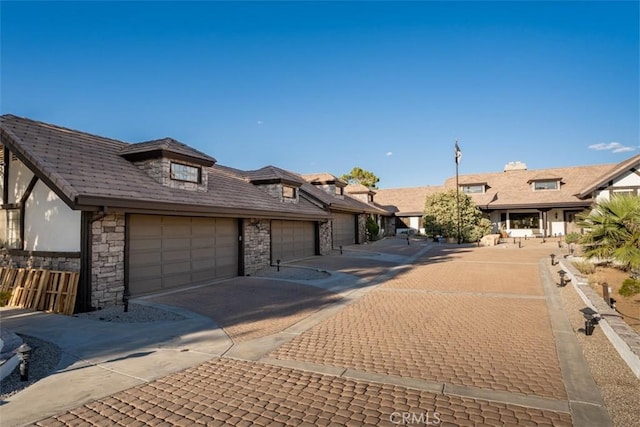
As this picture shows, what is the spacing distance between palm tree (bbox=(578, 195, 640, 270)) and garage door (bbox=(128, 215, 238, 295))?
536 inches

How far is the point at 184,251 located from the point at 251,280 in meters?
2.92

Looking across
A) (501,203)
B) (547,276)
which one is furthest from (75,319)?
(501,203)

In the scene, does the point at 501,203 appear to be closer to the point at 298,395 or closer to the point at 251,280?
the point at 251,280

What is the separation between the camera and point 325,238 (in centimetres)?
2439

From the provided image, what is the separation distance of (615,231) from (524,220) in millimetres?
26279

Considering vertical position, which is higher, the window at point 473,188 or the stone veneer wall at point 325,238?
the window at point 473,188

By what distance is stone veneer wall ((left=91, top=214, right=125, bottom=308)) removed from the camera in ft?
31.5

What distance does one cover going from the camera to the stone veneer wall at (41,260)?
9766 mm

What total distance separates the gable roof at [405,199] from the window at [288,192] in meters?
21.7

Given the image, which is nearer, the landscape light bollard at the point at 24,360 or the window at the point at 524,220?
the landscape light bollard at the point at 24,360

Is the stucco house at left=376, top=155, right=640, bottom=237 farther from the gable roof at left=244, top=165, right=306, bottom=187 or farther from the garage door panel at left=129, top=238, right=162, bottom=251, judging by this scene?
the garage door panel at left=129, top=238, right=162, bottom=251

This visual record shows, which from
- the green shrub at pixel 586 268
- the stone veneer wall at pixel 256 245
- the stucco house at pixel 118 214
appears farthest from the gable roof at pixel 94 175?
the green shrub at pixel 586 268

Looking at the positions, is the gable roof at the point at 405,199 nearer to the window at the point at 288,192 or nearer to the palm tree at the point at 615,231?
the window at the point at 288,192

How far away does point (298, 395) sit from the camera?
4867 millimetres
